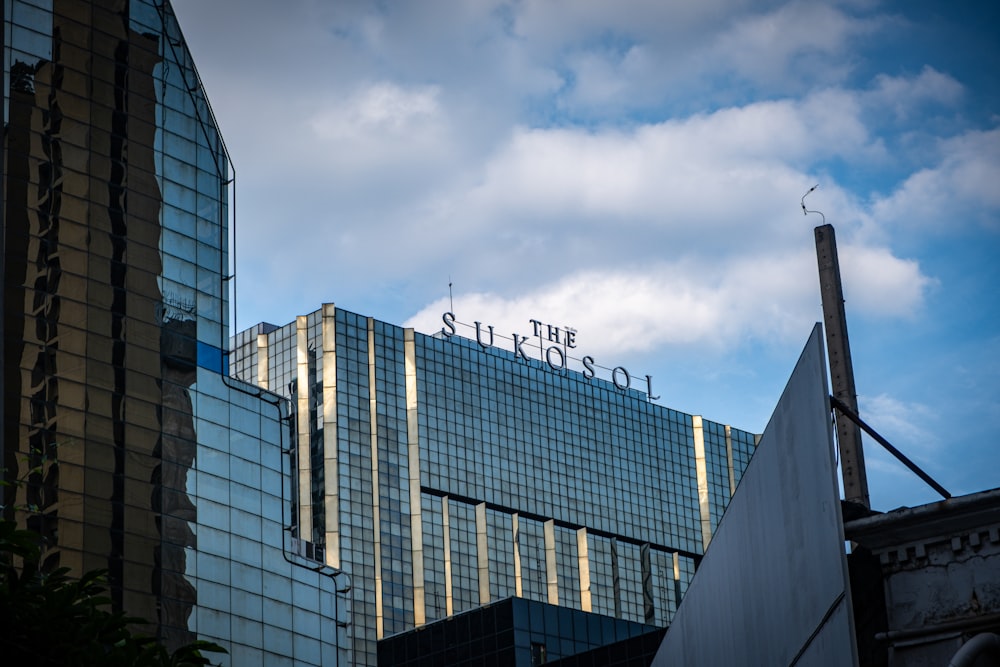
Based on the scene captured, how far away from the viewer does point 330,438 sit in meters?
141

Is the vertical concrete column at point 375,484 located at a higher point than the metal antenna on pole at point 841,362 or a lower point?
higher

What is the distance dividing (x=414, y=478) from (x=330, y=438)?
10.8m

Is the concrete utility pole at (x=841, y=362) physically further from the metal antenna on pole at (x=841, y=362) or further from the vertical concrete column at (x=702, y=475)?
the vertical concrete column at (x=702, y=475)

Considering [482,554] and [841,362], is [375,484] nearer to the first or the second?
[482,554]

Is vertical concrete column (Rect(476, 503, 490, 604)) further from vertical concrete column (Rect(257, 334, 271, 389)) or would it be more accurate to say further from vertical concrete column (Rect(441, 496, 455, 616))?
vertical concrete column (Rect(257, 334, 271, 389))

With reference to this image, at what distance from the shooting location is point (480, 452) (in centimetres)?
15562

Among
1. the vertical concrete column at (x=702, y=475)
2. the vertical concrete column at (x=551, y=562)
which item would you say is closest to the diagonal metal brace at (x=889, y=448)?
the vertical concrete column at (x=551, y=562)

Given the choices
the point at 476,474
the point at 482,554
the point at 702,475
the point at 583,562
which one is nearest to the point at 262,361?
the point at 476,474

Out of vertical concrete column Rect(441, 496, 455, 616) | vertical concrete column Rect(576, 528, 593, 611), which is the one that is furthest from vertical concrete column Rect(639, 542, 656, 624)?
vertical concrete column Rect(441, 496, 455, 616)

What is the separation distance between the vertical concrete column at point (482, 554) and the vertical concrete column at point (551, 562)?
8.72m

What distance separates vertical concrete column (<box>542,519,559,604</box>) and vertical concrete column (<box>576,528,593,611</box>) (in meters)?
3.47

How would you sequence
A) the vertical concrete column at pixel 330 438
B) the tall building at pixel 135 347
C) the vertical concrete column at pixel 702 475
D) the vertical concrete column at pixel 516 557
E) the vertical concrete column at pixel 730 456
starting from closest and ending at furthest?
the tall building at pixel 135 347, the vertical concrete column at pixel 330 438, the vertical concrete column at pixel 516 557, the vertical concrete column at pixel 702 475, the vertical concrete column at pixel 730 456

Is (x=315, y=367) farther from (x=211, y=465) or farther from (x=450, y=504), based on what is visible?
(x=211, y=465)

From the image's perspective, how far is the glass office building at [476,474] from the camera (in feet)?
461
